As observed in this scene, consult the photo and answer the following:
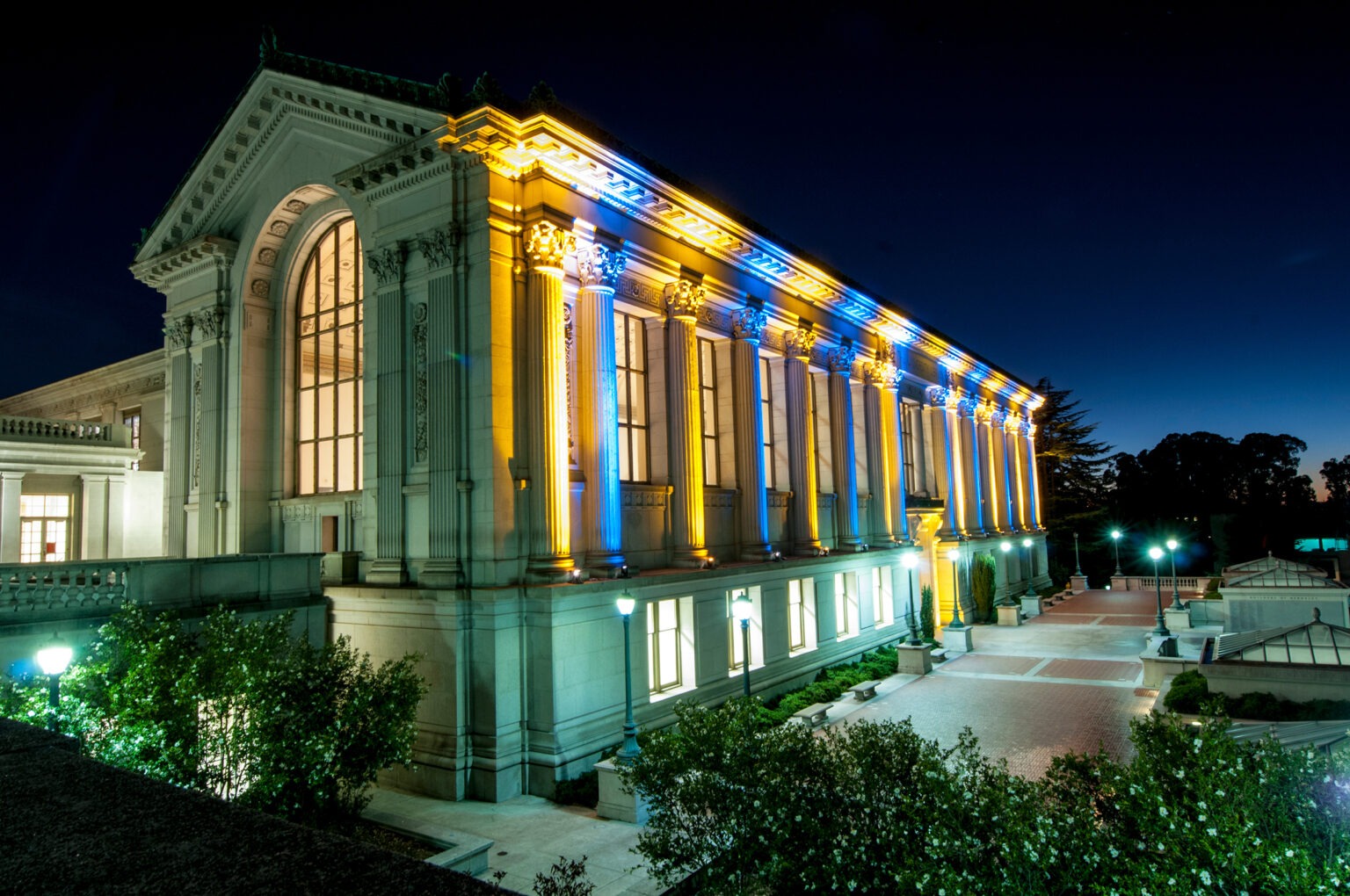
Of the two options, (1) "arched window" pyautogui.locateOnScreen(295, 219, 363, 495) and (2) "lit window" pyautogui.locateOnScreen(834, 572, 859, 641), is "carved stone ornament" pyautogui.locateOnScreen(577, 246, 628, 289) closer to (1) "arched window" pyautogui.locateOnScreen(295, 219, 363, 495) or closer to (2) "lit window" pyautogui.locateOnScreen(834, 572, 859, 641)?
(1) "arched window" pyautogui.locateOnScreen(295, 219, 363, 495)

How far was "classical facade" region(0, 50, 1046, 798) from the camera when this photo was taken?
18.2 m

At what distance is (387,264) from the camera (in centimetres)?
2012

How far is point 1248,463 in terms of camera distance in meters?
112

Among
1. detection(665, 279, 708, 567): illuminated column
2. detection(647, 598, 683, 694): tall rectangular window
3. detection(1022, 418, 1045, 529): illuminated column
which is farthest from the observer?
detection(1022, 418, 1045, 529): illuminated column

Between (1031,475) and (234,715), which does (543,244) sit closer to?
(234,715)

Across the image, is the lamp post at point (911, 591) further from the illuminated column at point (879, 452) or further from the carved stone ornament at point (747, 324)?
the carved stone ornament at point (747, 324)

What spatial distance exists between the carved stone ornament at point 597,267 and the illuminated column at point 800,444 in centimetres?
1095

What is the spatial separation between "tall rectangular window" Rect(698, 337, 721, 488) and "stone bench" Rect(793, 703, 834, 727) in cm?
790

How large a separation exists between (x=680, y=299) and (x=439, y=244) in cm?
756

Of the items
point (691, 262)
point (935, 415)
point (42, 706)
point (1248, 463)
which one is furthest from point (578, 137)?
point (1248, 463)

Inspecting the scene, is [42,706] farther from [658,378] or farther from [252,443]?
[658,378]

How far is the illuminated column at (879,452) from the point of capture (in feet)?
118

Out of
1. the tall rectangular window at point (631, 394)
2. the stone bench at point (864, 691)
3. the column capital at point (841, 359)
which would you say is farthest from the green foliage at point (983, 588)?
the tall rectangular window at point (631, 394)

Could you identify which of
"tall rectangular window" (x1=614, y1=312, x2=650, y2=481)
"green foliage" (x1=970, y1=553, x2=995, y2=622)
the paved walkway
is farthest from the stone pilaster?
"green foliage" (x1=970, y1=553, x2=995, y2=622)
